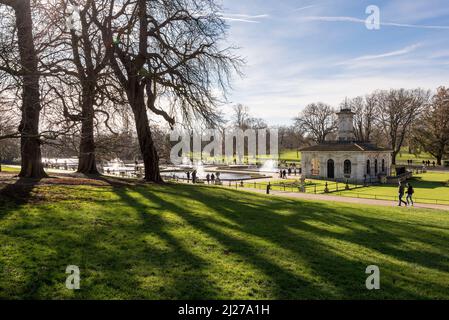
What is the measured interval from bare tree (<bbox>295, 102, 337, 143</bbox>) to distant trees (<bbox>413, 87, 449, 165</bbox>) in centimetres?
2118

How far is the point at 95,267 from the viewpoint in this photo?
23.3 ft

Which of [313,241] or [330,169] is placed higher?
[330,169]

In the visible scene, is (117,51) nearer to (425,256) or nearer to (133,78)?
(133,78)

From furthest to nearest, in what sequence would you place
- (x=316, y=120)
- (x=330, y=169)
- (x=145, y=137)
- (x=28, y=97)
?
(x=316, y=120) < (x=330, y=169) < (x=145, y=137) < (x=28, y=97)

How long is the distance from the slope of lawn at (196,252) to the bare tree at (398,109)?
63.6 m

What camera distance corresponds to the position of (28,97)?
11.4 meters

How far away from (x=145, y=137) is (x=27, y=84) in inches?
416

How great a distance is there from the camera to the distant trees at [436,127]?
67.4 meters

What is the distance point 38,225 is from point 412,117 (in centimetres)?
7578

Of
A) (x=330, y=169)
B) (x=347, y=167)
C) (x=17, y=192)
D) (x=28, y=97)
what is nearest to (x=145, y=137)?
(x=17, y=192)

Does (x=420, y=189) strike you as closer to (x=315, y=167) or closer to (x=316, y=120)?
(x=315, y=167)

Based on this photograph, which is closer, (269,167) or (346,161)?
(346,161)

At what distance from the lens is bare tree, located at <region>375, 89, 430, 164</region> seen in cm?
7112

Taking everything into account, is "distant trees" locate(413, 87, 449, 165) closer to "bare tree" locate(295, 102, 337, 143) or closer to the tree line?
the tree line
